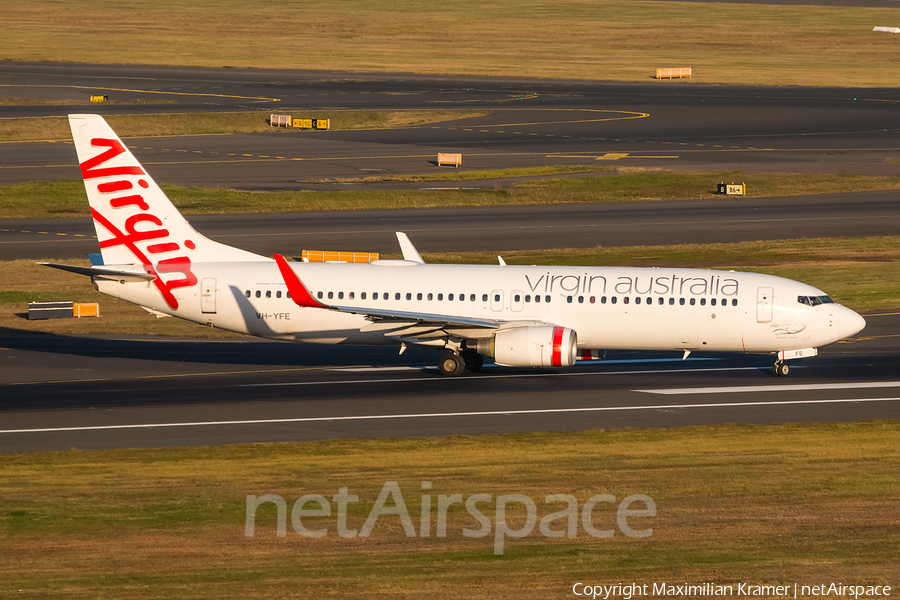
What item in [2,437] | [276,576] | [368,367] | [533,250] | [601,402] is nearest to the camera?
[276,576]

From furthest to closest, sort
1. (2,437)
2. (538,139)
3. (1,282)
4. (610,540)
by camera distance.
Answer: (538,139), (1,282), (2,437), (610,540)

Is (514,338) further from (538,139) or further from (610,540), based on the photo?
(538,139)

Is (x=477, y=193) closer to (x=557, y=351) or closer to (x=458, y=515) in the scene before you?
(x=557, y=351)

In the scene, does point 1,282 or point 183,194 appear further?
point 183,194

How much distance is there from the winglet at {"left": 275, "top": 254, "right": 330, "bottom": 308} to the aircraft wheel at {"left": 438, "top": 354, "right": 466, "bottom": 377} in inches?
217

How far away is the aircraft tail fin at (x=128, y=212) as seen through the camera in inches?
1697

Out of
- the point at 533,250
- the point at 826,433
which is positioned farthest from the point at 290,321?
the point at 533,250

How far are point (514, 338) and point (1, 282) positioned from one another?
31006 mm

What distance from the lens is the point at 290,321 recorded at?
4319 cm

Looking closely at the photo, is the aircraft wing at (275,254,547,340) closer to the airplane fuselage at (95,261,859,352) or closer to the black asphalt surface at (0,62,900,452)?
the airplane fuselage at (95,261,859,352)

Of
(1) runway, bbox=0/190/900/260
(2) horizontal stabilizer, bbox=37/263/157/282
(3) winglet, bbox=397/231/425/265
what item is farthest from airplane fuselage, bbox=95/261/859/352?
(1) runway, bbox=0/190/900/260

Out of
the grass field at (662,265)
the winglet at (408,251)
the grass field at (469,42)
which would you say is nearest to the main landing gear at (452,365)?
the winglet at (408,251)

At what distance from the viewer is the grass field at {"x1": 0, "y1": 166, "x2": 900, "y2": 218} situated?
78.1 metres

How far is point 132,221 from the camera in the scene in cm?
4331
